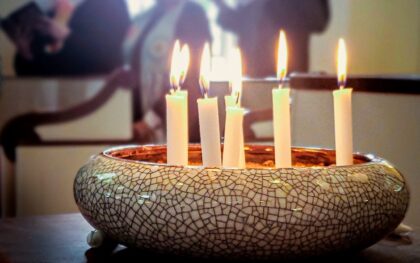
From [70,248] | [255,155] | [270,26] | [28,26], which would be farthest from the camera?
[270,26]

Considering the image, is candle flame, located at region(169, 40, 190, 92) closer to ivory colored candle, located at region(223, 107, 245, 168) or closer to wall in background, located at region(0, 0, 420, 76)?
ivory colored candle, located at region(223, 107, 245, 168)

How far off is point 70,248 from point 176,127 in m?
0.15

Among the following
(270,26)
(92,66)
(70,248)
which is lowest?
(70,248)

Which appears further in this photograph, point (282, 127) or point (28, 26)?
point (28, 26)

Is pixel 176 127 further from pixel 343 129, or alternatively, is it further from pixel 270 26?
pixel 270 26

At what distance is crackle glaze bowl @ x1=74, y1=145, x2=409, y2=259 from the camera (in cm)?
42

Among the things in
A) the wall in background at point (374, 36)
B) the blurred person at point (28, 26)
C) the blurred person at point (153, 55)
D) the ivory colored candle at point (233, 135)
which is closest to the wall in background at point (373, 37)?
the wall in background at point (374, 36)

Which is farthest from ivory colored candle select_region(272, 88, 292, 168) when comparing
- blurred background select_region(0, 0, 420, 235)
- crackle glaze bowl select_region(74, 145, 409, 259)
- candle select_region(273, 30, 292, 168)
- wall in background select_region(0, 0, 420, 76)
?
wall in background select_region(0, 0, 420, 76)

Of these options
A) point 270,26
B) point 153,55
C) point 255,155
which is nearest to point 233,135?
point 255,155

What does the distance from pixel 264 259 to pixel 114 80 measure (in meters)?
1.72

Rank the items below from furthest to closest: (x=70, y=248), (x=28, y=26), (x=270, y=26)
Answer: (x=270, y=26)
(x=28, y=26)
(x=70, y=248)

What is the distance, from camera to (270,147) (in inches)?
24.7

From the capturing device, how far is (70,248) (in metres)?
0.53

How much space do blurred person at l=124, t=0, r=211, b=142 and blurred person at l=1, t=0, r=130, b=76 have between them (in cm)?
6
